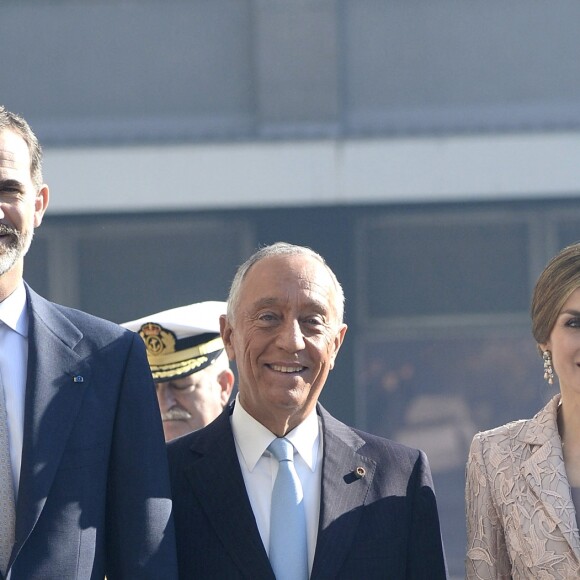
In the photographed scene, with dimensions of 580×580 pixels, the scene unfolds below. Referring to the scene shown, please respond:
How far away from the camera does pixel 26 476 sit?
3098mm

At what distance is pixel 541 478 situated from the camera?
367 centimetres

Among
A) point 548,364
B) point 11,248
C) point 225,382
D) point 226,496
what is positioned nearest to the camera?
point 11,248

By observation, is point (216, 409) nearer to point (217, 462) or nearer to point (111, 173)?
point (217, 462)

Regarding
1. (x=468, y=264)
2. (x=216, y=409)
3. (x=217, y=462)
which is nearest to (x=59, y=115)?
(x=468, y=264)

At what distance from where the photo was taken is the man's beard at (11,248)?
3188mm

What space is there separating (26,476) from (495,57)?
280 inches

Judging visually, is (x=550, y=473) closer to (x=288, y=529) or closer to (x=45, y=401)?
(x=288, y=529)

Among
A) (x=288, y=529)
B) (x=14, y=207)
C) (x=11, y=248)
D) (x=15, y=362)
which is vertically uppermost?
(x=14, y=207)

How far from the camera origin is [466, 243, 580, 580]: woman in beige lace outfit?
3.57m

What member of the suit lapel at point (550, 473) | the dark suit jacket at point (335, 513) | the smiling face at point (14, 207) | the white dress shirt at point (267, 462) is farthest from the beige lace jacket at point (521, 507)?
the smiling face at point (14, 207)

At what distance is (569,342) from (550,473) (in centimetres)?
35

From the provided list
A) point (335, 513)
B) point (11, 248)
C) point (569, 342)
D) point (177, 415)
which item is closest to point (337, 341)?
point (335, 513)

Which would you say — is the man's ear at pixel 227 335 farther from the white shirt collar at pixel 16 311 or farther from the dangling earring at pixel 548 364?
the dangling earring at pixel 548 364

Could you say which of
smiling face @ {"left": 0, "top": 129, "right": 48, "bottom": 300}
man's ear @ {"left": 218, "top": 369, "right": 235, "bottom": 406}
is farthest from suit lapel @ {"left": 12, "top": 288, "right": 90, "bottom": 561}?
man's ear @ {"left": 218, "top": 369, "right": 235, "bottom": 406}
